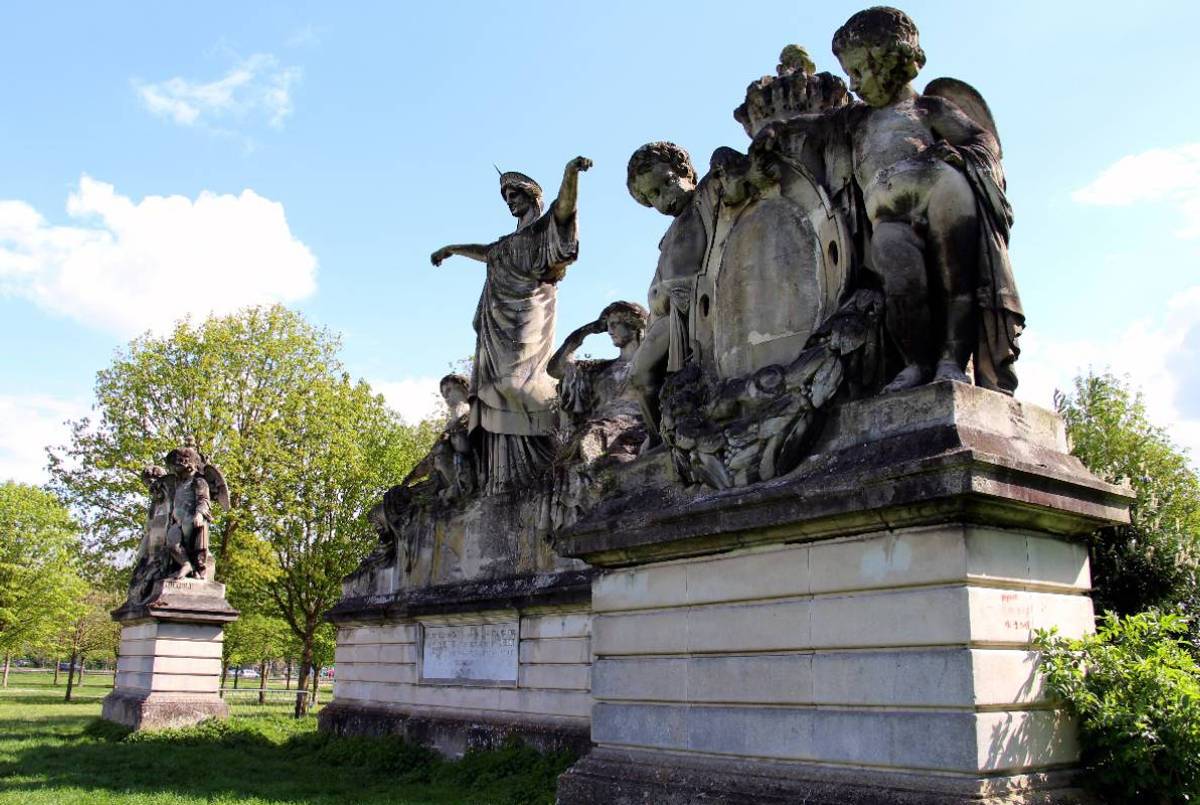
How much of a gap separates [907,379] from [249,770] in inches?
420

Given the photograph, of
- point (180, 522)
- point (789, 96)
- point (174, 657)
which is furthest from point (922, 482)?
point (180, 522)

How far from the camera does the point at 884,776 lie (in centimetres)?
475

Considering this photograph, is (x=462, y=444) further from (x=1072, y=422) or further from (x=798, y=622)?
(x=1072, y=422)

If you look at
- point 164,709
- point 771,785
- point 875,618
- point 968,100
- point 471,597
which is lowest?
point 164,709

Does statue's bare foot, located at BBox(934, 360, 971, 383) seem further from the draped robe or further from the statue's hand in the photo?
the draped robe

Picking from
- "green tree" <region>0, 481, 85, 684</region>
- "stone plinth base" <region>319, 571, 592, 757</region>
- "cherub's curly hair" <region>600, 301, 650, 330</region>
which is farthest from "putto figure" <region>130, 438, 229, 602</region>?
"green tree" <region>0, 481, 85, 684</region>

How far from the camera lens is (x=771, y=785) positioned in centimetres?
520

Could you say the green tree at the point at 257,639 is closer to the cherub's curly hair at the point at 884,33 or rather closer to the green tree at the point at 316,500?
the green tree at the point at 316,500

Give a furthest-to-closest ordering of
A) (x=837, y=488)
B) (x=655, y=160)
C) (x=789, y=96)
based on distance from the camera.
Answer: (x=655, y=160) → (x=789, y=96) → (x=837, y=488)

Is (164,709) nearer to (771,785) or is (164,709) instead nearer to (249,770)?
(249,770)

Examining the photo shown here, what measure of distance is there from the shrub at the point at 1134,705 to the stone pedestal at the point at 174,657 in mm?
16570

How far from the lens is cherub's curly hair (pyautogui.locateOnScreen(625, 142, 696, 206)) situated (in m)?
7.65

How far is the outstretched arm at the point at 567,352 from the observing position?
1282 cm

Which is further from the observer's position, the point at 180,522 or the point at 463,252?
the point at 180,522
